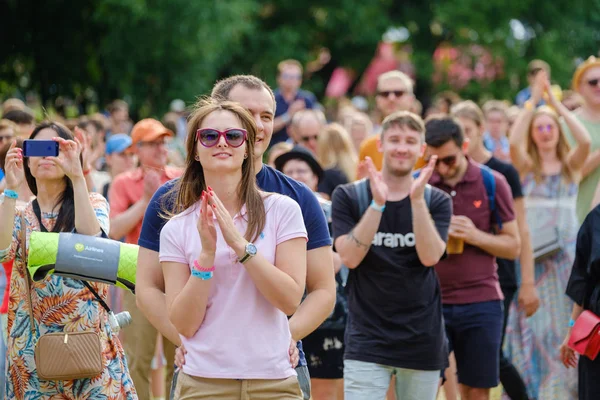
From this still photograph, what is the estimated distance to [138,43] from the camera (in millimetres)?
20688

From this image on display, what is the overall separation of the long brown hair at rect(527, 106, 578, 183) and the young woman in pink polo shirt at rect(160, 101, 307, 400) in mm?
5248

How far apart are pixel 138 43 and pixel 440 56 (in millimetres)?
13017

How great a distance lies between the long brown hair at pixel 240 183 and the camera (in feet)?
13.8

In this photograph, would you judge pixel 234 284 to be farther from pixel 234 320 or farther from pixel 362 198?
pixel 362 198

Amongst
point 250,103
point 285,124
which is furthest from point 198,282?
point 285,124

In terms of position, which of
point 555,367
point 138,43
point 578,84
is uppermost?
point 138,43

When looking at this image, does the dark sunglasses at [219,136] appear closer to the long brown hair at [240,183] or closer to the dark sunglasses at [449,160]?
the long brown hair at [240,183]

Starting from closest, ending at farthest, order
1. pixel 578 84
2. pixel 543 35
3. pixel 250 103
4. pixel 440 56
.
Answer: pixel 250 103, pixel 578 84, pixel 543 35, pixel 440 56

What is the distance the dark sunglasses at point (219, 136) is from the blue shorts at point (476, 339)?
338 centimetres

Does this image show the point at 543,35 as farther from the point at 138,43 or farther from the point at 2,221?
the point at 2,221

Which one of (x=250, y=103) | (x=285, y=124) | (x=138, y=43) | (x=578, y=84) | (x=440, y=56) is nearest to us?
(x=250, y=103)

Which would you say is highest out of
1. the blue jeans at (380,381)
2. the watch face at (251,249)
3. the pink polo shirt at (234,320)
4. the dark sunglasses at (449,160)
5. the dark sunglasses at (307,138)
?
the dark sunglasses at (307,138)

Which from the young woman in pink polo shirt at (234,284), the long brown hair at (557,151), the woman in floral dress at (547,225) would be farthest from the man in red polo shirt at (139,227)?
the young woman in pink polo shirt at (234,284)

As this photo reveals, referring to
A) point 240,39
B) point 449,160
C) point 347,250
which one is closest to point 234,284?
point 347,250
